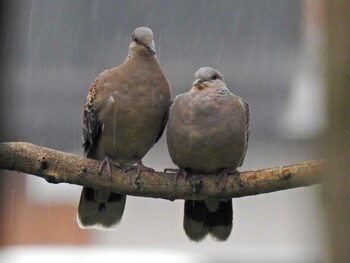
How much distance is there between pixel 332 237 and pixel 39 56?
32.0 ft

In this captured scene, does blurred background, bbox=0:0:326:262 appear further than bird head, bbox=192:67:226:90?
Yes

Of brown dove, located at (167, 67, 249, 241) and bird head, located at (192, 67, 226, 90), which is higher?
bird head, located at (192, 67, 226, 90)

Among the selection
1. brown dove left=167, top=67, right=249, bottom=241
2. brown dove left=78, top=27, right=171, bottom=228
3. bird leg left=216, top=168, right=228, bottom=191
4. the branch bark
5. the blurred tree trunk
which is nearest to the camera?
the blurred tree trunk

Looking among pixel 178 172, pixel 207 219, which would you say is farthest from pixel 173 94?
pixel 178 172

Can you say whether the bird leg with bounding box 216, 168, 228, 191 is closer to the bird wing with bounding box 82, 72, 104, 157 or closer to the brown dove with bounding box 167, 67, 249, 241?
the brown dove with bounding box 167, 67, 249, 241

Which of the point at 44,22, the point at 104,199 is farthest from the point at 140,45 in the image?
the point at 44,22

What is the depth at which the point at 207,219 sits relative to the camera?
4074mm

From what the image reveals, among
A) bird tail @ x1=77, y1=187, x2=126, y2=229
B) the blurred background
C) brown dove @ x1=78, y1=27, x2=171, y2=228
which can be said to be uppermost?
the blurred background

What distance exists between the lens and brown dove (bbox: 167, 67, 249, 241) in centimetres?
396

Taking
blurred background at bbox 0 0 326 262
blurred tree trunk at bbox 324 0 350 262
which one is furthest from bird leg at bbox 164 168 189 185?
blurred background at bbox 0 0 326 262

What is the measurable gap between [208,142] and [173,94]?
16.6ft

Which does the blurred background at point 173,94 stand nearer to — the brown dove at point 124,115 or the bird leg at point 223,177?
the brown dove at point 124,115

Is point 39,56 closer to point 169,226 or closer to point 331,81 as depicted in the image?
point 169,226

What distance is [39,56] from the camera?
11.2m
